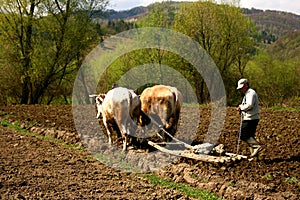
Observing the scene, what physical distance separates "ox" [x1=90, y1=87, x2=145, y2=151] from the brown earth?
1162 mm

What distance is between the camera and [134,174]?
8375 millimetres

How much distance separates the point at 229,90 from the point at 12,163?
2841cm

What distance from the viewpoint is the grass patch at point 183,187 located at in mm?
6816

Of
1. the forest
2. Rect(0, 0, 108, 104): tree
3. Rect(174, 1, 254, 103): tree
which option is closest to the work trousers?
the forest

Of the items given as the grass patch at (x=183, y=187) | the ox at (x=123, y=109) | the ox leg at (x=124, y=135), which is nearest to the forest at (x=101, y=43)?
the ox at (x=123, y=109)

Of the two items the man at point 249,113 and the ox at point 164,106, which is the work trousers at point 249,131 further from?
the ox at point 164,106

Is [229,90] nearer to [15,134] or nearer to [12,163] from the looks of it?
[15,134]

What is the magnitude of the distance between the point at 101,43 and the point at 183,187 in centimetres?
2011

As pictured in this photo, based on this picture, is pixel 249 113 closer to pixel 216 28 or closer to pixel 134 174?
pixel 134 174

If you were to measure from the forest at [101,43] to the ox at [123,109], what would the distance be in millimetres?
16038

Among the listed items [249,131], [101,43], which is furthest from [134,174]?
[101,43]

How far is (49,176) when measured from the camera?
7484mm

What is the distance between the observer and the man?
8.27m

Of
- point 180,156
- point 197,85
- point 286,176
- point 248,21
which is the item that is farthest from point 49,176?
point 248,21
